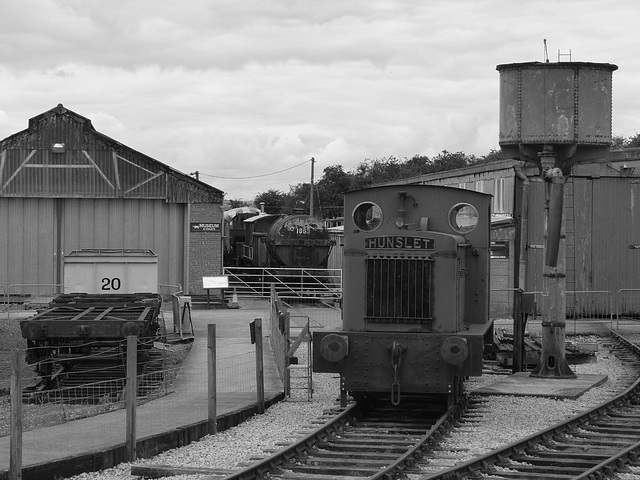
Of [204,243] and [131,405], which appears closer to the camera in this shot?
[131,405]

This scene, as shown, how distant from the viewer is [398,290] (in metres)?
11.8

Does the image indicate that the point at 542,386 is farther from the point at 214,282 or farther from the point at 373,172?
the point at 373,172

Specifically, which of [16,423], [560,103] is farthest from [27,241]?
[16,423]

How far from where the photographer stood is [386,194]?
41.2 ft

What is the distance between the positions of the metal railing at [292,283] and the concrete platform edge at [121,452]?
2137cm

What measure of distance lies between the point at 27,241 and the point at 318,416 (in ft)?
74.5

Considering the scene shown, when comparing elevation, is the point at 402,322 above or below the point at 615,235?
below

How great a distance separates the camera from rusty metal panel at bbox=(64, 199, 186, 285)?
33031 millimetres

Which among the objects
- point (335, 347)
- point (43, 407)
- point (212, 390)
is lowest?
point (43, 407)

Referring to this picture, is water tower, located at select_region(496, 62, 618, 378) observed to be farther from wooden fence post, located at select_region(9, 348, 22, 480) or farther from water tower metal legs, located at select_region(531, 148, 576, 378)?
wooden fence post, located at select_region(9, 348, 22, 480)

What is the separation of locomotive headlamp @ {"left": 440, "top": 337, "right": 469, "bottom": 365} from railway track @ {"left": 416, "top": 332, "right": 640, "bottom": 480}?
1.22 m

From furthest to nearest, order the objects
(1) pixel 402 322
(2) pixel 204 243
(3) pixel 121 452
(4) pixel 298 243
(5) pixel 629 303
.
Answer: (4) pixel 298 243 < (2) pixel 204 243 < (5) pixel 629 303 < (1) pixel 402 322 < (3) pixel 121 452

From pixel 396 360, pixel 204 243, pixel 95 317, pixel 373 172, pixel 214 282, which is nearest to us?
pixel 396 360

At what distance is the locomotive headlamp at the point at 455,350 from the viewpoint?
37.0 feet
